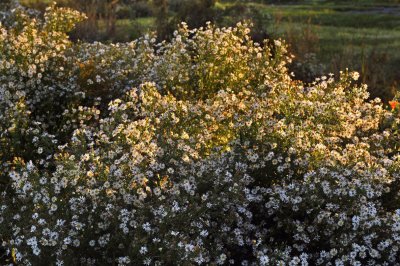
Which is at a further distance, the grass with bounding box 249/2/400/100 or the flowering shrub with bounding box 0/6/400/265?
the grass with bounding box 249/2/400/100

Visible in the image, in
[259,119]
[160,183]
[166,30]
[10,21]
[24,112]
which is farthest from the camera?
[166,30]

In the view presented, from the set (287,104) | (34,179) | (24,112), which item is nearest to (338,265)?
(287,104)

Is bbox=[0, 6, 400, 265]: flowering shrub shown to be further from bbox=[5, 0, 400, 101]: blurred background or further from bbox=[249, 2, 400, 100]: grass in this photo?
bbox=[249, 2, 400, 100]: grass

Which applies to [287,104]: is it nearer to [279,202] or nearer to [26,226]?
[279,202]

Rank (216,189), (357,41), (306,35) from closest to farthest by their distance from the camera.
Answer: (216,189) → (306,35) → (357,41)

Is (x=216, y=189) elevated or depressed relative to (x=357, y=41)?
elevated

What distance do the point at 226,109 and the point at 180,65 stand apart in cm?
196

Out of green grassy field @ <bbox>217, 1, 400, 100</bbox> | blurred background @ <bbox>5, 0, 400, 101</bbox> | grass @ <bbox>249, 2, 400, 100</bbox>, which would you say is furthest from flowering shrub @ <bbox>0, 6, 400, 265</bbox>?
grass @ <bbox>249, 2, 400, 100</bbox>

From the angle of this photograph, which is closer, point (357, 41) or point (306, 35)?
point (306, 35)

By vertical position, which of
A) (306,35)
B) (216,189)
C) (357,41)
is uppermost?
(216,189)

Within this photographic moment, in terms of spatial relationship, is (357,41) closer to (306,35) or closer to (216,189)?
(306,35)

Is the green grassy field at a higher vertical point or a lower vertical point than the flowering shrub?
lower

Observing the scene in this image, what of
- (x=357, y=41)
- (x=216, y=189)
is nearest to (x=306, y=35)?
(x=357, y=41)

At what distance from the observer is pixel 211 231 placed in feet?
16.5
